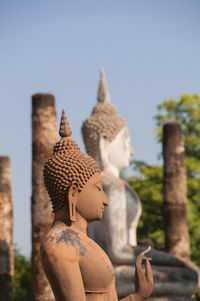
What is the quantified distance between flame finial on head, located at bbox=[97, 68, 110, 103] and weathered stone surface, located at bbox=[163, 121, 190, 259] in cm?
337

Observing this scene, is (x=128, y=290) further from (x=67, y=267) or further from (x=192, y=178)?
(x=192, y=178)

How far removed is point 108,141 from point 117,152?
0.68 ft

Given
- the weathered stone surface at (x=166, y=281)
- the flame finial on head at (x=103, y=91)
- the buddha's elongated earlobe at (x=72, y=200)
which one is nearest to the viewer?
the buddha's elongated earlobe at (x=72, y=200)

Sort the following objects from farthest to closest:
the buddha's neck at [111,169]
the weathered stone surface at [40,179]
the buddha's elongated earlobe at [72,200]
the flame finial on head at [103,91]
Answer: the flame finial on head at [103,91]
the weathered stone surface at [40,179]
the buddha's neck at [111,169]
the buddha's elongated earlobe at [72,200]

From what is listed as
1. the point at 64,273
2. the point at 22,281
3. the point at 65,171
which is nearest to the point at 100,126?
the point at 65,171

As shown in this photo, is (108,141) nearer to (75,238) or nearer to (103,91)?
(103,91)

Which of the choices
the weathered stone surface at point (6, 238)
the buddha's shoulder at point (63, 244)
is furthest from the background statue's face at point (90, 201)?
the weathered stone surface at point (6, 238)

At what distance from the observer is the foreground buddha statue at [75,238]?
4938 mm

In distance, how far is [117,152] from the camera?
9.18m

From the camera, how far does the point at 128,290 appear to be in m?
8.30

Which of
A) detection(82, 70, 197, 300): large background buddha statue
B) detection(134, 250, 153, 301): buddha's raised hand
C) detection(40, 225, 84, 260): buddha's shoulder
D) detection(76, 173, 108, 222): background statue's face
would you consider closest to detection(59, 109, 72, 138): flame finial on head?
detection(76, 173, 108, 222): background statue's face

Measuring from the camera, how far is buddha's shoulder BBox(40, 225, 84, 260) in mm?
4961

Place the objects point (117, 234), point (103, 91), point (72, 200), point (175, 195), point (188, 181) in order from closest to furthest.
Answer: point (72, 200) < point (117, 234) < point (103, 91) < point (175, 195) < point (188, 181)

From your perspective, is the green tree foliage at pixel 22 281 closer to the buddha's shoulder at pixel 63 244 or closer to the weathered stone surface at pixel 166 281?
the weathered stone surface at pixel 166 281
